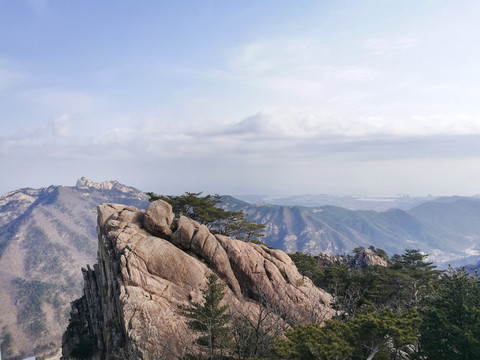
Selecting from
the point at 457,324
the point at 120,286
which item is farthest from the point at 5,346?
the point at 457,324

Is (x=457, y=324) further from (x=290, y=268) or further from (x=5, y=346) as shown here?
(x=5, y=346)

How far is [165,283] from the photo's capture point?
2905cm

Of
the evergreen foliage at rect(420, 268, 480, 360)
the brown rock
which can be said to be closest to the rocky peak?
the brown rock

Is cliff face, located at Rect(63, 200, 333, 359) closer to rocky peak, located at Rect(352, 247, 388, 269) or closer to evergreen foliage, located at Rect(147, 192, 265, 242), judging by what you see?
evergreen foliage, located at Rect(147, 192, 265, 242)

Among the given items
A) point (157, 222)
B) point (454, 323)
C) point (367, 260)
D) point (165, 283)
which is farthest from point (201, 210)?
point (367, 260)

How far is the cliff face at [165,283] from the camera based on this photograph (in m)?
25.0

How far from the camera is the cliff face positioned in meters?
25.0

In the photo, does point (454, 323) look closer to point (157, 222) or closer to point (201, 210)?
point (157, 222)

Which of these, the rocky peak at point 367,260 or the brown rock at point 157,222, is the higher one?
the brown rock at point 157,222

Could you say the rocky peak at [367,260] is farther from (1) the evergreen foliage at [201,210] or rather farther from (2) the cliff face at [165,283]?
(2) the cliff face at [165,283]

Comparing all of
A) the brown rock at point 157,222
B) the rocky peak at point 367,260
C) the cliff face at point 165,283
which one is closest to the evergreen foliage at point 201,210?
the cliff face at point 165,283

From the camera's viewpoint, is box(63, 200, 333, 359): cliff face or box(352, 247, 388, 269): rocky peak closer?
box(63, 200, 333, 359): cliff face

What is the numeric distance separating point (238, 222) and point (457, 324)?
140ft

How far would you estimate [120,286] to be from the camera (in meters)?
27.4
